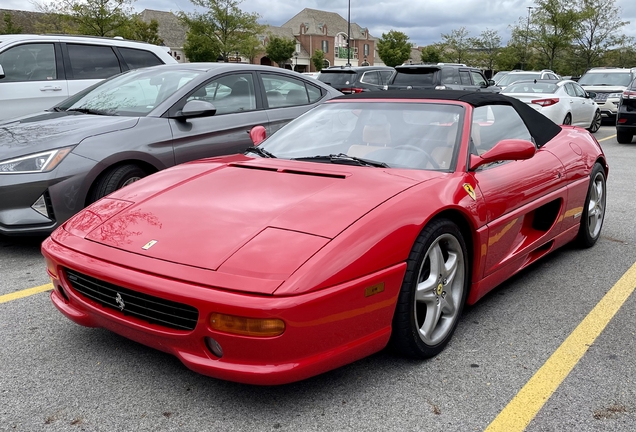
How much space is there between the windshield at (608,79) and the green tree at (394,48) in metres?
46.6

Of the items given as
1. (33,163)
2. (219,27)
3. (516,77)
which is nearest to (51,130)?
(33,163)

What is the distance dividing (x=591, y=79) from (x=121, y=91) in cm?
1636

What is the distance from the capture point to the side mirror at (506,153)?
3072mm

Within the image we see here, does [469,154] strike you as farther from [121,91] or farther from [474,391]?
[121,91]

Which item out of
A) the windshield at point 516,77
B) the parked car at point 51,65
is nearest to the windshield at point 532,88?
the windshield at point 516,77

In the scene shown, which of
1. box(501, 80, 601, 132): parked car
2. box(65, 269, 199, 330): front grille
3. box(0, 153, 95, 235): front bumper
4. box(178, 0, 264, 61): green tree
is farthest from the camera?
box(178, 0, 264, 61): green tree

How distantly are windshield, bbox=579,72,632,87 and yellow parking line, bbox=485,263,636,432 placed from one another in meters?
15.9

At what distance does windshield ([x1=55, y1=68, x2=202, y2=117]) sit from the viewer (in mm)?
5071

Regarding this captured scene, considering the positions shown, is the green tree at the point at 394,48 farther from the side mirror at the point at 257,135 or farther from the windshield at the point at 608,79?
the side mirror at the point at 257,135

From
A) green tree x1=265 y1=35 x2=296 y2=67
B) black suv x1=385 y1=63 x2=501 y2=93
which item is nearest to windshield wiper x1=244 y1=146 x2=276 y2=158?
black suv x1=385 y1=63 x2=501 y2=93

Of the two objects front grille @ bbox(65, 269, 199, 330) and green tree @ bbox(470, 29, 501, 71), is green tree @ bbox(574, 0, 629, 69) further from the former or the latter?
front grille @ bbox(65, 269, 199, 330)

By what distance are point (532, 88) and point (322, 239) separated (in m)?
12.3

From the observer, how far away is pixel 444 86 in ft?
45.3

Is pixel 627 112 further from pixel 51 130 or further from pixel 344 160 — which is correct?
pixel 51 130
